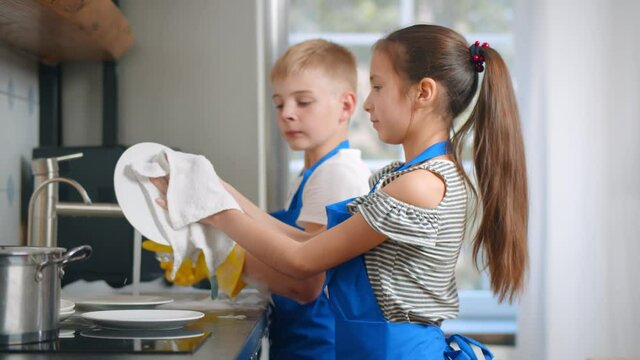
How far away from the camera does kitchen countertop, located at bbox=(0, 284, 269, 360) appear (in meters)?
1.02

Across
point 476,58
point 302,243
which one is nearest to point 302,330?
point 302,243

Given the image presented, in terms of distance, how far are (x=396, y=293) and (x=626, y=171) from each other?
1.55m

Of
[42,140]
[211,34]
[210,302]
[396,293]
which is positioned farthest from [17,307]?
[211,34]

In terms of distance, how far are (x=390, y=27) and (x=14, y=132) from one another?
4.65ft

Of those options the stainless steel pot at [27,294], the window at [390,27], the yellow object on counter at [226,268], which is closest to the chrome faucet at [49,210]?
the yellow object on counter at [226,268]

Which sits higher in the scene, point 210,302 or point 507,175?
point 507,175

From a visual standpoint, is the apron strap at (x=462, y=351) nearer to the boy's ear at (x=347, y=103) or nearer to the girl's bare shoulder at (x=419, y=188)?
the girl's bare shoulder at (x=419, y=188)

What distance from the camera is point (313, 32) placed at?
2.97 meters

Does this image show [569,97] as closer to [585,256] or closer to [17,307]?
[585,256]


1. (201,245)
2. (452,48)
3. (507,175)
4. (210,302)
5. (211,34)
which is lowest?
(210,302)

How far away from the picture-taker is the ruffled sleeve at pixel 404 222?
1.26 metres

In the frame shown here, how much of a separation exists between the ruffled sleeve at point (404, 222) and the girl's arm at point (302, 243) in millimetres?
28

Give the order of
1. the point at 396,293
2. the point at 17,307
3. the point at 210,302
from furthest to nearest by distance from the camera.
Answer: the point at 210,302 < the point at 396,293 < the point at 17,307

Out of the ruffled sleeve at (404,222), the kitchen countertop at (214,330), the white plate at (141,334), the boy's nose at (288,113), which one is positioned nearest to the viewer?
the kitchen countertop at (214,330)
